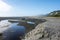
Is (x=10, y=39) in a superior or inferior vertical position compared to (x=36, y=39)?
inferior

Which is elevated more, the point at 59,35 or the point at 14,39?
the point at 59,35

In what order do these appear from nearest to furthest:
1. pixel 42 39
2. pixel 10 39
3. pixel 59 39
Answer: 1. pixel 59 39
2. pixel 42 39
3. pixel 10 39

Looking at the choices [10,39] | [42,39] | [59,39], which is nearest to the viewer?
[59,39]

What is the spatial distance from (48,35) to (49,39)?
3.10 feet

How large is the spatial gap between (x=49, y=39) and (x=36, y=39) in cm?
144

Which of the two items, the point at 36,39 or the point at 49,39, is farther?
the point at 36,39

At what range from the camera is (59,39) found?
9.62 metres

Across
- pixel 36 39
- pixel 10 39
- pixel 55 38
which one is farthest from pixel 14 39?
pixel 55 38

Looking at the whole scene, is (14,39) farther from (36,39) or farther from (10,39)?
(36,39)

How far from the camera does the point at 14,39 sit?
2208 centimetres

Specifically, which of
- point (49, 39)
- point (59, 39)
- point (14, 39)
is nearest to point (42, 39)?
point (49, 39)

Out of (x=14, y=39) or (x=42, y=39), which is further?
(x=14, y=39)

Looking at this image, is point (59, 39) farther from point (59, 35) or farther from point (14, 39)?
point (14, 39)

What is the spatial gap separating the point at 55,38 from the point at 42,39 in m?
1.11
